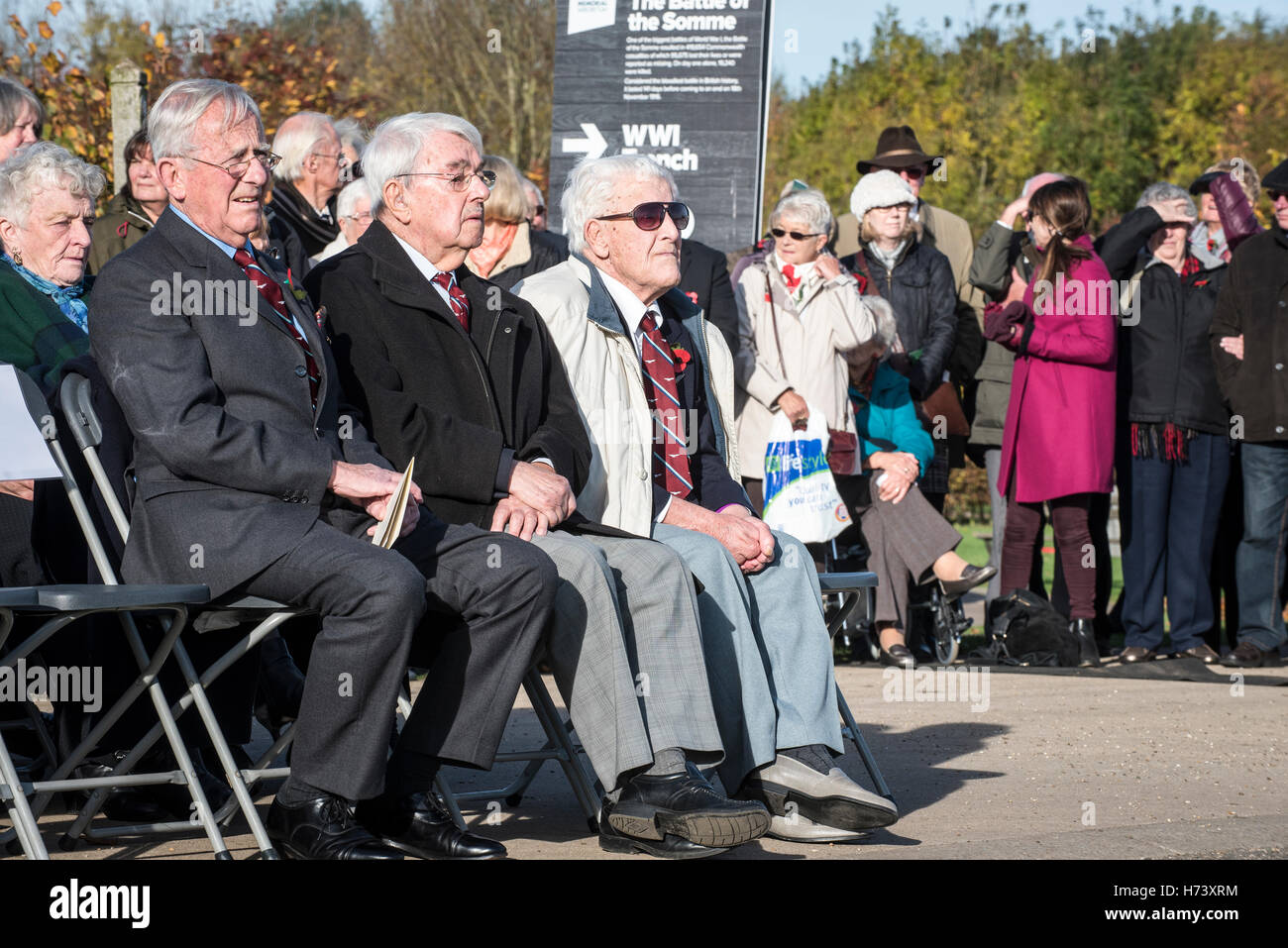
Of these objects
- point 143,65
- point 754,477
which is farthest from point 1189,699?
point 143,65

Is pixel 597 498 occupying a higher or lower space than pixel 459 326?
lower

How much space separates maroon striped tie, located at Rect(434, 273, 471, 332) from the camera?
5.02m

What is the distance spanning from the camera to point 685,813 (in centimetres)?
414

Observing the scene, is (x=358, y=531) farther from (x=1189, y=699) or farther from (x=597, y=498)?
(x=1189, y=699)

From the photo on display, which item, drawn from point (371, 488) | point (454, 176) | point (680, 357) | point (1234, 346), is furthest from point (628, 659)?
point (1234, 346)

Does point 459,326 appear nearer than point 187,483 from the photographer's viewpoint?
No

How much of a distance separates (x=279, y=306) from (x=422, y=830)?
4.74 ft

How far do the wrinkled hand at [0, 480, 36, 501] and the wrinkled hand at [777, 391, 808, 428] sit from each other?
167 inches

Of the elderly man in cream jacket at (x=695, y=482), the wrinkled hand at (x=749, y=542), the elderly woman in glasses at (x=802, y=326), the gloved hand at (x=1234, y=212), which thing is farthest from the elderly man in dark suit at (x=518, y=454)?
the gloved hand at (x=1234, y=212)

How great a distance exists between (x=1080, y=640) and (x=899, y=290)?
Answer: 6.98 feet

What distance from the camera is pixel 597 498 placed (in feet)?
16.9

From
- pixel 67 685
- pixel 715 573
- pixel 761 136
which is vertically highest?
pixel 761 136

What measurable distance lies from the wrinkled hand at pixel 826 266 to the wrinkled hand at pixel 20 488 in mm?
4683

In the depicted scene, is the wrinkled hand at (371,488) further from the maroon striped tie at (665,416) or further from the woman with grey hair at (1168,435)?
the woman with grey hair at (1168,435)
